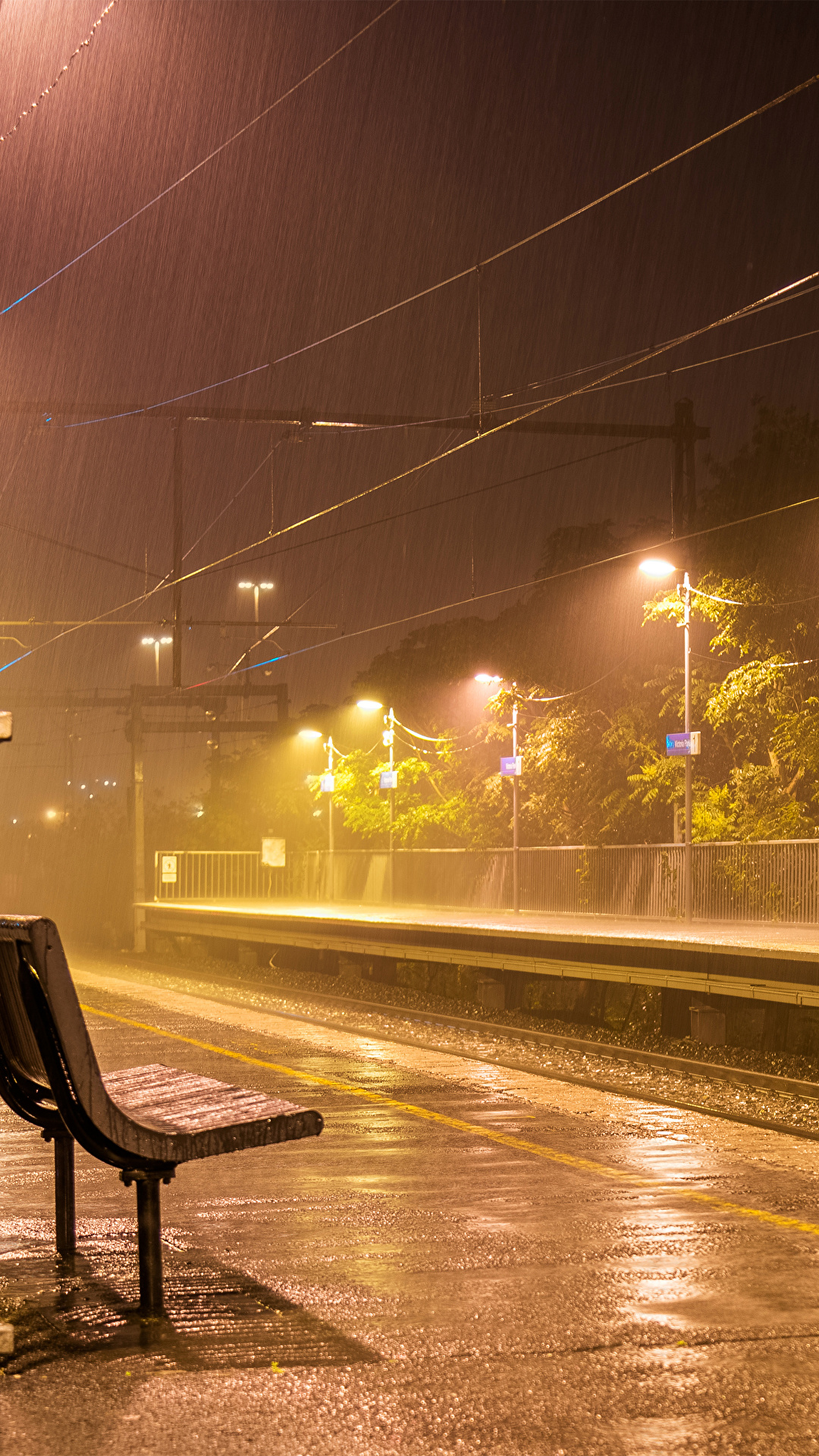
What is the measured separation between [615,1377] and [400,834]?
43.5m

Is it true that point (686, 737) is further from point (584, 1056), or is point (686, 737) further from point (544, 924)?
point (584, 1056)

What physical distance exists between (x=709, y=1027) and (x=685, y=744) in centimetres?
1099

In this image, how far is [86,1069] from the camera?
15.9 ft

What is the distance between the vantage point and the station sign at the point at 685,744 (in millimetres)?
27469

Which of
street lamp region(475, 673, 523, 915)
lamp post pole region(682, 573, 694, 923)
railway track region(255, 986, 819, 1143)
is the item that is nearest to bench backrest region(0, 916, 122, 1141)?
railway track region(255, 986, 819, 1143)

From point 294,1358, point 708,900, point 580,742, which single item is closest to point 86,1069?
point 294,1358

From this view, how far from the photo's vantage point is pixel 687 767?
2859cm

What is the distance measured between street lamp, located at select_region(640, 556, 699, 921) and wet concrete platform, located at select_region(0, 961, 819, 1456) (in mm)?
18479

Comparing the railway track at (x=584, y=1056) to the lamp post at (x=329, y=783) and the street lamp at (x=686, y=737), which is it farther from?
the lamp post at (x=329, y=783)

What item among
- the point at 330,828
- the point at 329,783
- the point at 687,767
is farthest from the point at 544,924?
the point at 330,828

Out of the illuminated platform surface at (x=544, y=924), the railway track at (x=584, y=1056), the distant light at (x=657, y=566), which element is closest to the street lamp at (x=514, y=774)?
the illuminated platform surface at (x=544, y=924)

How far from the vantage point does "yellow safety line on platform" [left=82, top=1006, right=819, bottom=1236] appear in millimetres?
6562

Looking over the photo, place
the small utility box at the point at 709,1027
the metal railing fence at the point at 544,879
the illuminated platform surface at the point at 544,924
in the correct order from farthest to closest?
the metal railing fence at the point at 544,879 < the illuminated platform surface at the point at 544,924 < the small utility box at the point at 709,1027

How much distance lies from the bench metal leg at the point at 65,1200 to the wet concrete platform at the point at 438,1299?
0.09 metres
